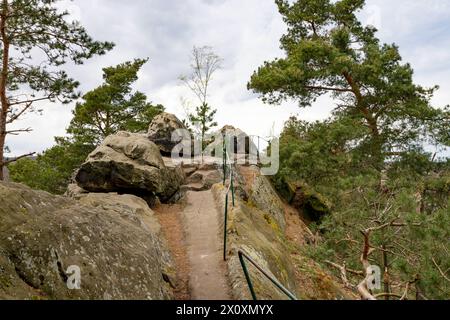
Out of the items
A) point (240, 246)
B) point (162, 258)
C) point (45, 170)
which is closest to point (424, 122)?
point (240, 246)

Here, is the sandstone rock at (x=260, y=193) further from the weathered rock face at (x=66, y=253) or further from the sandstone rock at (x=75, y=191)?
the weathered rock face at (x=66, y=253)

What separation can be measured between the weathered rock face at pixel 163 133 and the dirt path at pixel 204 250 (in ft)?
20.7

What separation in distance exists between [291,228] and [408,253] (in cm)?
508

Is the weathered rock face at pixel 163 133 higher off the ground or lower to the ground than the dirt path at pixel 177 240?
higher

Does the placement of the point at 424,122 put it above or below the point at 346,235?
above

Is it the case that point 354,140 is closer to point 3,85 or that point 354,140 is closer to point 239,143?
point 239,143

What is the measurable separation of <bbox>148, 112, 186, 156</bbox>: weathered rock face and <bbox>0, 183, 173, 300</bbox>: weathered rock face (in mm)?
12189

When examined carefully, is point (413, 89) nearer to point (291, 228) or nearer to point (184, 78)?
point (291, 228)

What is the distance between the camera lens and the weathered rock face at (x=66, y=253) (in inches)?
180

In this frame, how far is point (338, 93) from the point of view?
18938 millimetres

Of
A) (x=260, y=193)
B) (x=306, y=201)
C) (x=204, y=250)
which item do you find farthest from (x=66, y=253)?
(x=306, y=201)

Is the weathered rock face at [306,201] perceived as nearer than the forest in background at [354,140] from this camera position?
No
